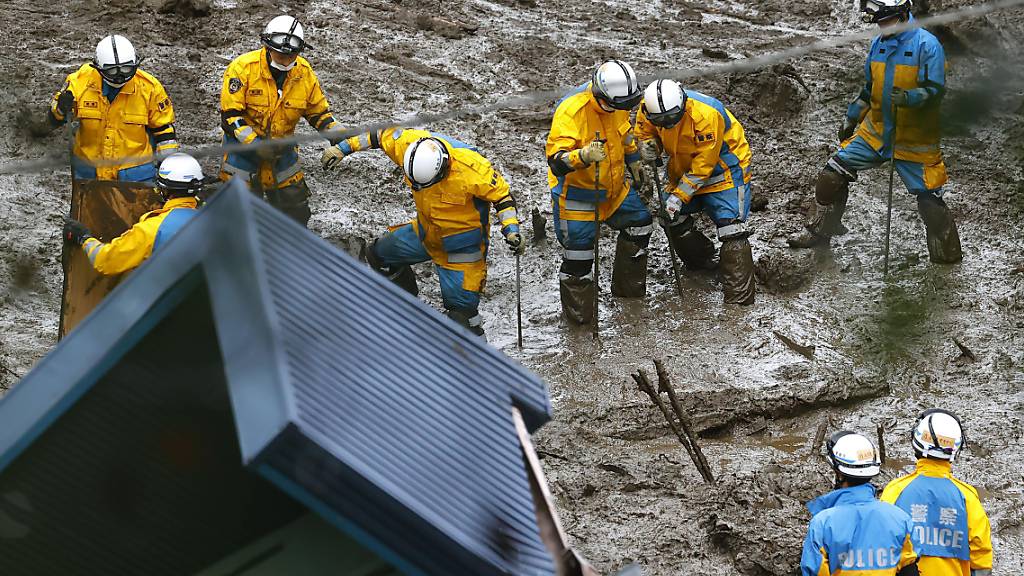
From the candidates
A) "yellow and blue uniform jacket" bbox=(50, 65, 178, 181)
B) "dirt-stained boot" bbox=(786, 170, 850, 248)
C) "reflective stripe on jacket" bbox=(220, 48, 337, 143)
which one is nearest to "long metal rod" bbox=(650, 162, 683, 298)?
"dirt-stained boot" bbox=(786, 170, 850, 248)

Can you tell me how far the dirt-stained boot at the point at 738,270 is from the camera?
9.37 meters

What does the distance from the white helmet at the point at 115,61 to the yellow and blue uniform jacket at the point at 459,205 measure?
1.92 meters

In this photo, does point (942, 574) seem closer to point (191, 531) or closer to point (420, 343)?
point (420, 343)

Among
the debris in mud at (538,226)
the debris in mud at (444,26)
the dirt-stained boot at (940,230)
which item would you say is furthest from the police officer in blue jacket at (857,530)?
the debris in mud at (444,26)

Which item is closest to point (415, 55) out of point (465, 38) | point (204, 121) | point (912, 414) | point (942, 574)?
point (465, 38)

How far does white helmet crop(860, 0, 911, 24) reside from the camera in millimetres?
8969

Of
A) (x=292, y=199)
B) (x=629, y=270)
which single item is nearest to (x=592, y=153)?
(x=629, y=270)

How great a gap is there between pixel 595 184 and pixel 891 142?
7.09 ft

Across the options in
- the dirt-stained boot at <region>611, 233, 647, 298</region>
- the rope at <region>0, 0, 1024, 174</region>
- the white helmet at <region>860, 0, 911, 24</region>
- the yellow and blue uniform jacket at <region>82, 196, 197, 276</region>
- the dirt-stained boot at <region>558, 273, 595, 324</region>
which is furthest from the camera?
the dirt-stained boot at <region>611, 233, 647, 298</region>

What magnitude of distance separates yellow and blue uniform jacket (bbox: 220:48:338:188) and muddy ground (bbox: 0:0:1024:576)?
831 millimetres

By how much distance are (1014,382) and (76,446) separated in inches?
259

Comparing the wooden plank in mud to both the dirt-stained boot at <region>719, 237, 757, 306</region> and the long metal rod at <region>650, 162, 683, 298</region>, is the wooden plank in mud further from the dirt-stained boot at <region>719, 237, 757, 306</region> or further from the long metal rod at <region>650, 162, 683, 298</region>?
the dirt-stained boot at <region>719, 237, 757, 306</region>

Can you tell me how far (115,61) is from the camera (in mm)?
8766

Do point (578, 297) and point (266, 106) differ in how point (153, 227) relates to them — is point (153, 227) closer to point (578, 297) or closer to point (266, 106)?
point (266, 106)
